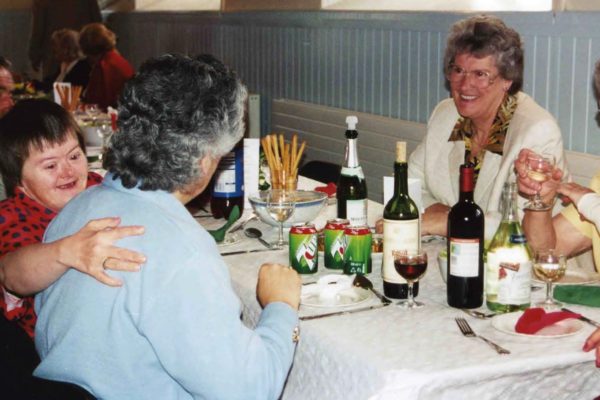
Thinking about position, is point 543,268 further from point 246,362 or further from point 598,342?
point 246,362

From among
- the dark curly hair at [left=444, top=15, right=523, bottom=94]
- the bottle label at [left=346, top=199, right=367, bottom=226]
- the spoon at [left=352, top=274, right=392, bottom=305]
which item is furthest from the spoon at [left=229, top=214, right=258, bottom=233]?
the dark curly hair at [left=444, top=15, right=523, bottom=94]

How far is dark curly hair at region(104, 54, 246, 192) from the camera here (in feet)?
5.45

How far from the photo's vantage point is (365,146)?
554 centimetres

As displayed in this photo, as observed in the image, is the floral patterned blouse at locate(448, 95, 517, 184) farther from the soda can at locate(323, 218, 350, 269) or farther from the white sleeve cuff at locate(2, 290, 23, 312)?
the white sleeve cuff at locate(2, 290, 23, 312)

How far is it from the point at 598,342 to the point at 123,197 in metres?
0.95

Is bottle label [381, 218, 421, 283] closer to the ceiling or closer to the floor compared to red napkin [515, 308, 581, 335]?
closer to the ceiling

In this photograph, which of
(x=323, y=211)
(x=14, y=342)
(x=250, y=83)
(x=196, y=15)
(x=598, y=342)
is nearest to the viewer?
(x=14, y=342)

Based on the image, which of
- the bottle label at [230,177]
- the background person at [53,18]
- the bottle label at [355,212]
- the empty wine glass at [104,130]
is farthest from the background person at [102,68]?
the bottle label at [355,212]

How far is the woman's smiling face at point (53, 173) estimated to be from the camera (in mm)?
2590

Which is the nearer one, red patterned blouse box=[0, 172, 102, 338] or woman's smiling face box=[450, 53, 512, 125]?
red patterned blouse box=[0, 172, 102, 338]

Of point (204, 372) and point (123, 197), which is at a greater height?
point (123, 197)

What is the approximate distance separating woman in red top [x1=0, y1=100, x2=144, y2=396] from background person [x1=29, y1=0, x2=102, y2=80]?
8.01 meters

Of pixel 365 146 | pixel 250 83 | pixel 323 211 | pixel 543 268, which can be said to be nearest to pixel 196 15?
pixel 250 83

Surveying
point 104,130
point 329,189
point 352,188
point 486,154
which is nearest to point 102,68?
point 104,130
